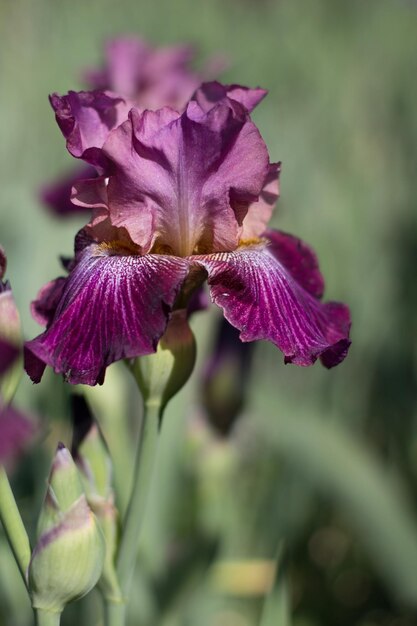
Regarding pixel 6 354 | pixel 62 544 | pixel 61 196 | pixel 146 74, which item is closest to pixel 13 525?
pixel 62 544

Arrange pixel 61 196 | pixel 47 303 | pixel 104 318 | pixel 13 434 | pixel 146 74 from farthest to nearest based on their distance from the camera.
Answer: pixel 146 74 < pixel 61 196 < pixel 47 303 < pixel 104 318 < pixel 13 434

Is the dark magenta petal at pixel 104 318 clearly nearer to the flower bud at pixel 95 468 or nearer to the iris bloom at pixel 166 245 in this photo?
the iris bloom at pixel 166 245

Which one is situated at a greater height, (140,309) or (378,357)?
(140,309)

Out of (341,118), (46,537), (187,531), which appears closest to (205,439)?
(187,531)

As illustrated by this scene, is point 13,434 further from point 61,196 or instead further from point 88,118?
point 61,196

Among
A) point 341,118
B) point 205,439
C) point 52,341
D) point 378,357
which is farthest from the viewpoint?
point 341,118

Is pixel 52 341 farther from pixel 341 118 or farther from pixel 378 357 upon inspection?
pixel 341 118
